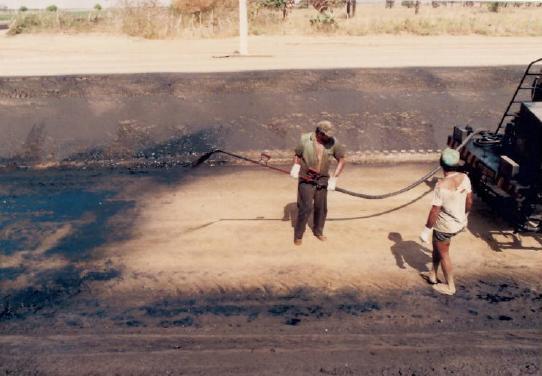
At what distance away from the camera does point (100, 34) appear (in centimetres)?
3045

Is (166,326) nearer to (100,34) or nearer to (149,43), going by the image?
(149,43)

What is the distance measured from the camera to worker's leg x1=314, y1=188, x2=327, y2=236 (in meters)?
6.96

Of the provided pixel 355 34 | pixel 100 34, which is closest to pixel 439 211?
pixel 355 34

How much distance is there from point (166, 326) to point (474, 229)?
16.7 ft

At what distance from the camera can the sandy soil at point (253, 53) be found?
58.6 feet

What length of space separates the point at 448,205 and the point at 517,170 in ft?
5.94

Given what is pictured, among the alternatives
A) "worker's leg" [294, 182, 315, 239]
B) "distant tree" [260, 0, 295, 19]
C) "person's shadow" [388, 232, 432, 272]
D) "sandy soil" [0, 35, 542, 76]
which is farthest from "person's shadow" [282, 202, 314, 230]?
→ "distant tree" [260, 0, 295, 19]

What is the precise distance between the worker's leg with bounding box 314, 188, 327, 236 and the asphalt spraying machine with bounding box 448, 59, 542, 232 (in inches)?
100.0

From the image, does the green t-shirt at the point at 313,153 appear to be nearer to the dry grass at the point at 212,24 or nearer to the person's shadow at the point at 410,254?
the person's shadow at the point at 410,254

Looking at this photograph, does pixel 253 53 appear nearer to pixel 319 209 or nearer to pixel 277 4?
pixel 277 4

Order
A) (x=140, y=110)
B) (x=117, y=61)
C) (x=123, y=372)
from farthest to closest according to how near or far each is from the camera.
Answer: (x=117, y=61)
(x=140, y=110)
(x=123, y=372)

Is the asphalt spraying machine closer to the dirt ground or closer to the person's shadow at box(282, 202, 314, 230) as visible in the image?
the dirt ground

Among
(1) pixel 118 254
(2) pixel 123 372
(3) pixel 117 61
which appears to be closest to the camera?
(2) pixel 123 372

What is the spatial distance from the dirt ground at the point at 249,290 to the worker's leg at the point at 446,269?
12 centimetres
